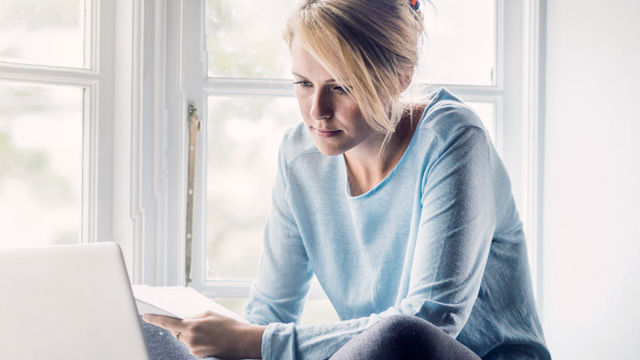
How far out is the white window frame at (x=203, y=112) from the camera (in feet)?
4.95

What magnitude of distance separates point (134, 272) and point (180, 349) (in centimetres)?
50

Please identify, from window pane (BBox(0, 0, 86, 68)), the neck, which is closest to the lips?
the neck

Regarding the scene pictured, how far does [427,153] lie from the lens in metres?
0.99

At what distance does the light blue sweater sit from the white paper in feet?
0.48

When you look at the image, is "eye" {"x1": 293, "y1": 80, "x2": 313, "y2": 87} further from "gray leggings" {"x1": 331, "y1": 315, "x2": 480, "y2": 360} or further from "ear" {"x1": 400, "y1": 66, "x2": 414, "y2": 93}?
"gray leggings" {"x1": 331, "y1": 315, "x2": 480, "y2": 360}

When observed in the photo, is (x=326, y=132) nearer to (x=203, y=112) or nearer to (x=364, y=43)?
(x=364, y=43)

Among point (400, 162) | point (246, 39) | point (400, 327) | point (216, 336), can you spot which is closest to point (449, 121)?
point (400, 162)

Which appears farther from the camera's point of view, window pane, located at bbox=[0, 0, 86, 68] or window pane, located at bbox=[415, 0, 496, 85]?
window pane, located at bbox=[415, 0, 496, 85]

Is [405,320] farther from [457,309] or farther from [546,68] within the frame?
[546,68]

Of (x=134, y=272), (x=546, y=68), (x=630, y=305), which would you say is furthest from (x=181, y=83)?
(x=630, y=305)

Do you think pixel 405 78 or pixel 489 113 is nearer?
pixel 405 78

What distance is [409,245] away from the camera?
3.34ft

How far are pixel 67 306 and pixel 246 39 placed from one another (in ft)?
3.81

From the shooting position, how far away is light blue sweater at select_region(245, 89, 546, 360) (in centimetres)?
88
